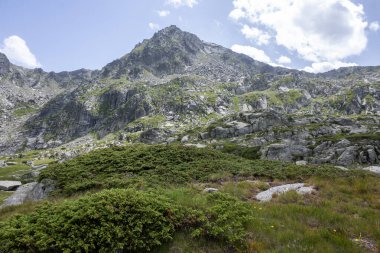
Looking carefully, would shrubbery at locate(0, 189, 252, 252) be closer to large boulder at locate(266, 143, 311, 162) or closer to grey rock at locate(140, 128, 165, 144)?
large boulder at locate(266, 143, 311, 162)

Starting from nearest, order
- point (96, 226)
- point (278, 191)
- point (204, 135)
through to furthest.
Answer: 1. point (96, 226)
2. point (278, 191)
3. point (204, 135)

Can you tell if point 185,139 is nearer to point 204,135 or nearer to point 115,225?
point 204,135

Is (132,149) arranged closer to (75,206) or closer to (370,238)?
(75,206)

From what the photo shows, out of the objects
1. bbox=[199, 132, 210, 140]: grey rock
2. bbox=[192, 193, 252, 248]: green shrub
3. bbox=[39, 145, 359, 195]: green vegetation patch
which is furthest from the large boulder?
bbox=[199, 132, 210, 140]: grey rock

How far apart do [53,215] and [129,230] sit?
281 cm

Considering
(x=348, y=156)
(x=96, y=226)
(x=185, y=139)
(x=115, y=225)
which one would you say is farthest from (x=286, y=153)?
(x=185, y=139)

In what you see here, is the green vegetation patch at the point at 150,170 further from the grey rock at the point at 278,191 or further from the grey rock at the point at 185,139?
the grey rock at the point at 185,139

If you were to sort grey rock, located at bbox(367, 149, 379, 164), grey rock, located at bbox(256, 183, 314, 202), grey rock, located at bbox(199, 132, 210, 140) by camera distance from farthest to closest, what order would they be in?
grey rock, located at bbox(199, 132, 210, 140) < grey rock, located at bbox(367, 149, 379, 164) < grey rock, located at bbox(256, 183, 314, 202)

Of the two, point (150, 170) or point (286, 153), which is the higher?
point (150, 170)

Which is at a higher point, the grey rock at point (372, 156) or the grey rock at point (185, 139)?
the grey rock at point (372, 156)

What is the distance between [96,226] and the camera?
30.3 feet

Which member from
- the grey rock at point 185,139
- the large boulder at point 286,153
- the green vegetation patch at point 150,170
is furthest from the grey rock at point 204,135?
the green vegetation patch at point 150,170

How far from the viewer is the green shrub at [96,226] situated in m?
8.57

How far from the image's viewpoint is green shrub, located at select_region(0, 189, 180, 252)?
8570 millimetres
